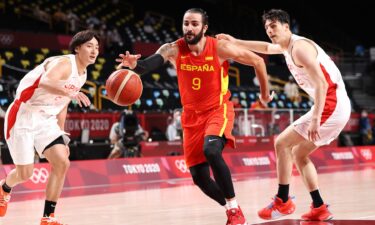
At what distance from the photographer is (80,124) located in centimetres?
1636

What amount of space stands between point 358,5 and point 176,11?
30.6 feet

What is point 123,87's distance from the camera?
21.8 feet

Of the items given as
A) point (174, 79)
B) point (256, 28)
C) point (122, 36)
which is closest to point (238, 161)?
point (174, 79)

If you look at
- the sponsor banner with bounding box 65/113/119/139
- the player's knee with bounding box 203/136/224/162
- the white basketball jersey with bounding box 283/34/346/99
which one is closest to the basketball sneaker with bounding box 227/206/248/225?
the player's knee with bounding box 203/136/224/162

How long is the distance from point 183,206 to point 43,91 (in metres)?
3.00

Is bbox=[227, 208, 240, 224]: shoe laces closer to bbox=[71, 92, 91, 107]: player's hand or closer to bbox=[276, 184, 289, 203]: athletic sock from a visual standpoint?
bbox=[276, 184, 289, 203]: athletic sock

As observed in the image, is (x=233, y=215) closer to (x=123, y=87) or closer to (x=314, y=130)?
(x=314, y=130)

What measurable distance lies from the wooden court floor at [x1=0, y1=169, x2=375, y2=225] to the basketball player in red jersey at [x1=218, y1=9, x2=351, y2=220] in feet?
0.73

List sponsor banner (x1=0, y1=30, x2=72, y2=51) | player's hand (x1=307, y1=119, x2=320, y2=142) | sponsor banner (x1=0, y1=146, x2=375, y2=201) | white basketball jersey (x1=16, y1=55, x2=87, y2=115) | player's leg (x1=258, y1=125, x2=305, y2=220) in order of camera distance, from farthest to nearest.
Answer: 1. sponsor banner (x1=0, y1=30, x2=72, y2=51)
2. sponsor banner (x1=0, y1=146, x2=375, y2=201)
3. player's leg (x1=258, y1=125, x2=305, y2=220)
4. white basketball jersey (x1=16, y1=55, x2=87, y2=115)
5. player's hand (x1=307, y1=119, x2=320, y2=142)

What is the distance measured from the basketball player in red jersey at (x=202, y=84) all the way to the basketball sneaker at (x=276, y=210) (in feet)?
1.71

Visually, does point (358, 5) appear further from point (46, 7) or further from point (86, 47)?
point (86, 47)

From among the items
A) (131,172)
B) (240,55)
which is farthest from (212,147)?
(131,172)

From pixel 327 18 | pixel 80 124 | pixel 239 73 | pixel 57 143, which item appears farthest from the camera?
pixel 327 18

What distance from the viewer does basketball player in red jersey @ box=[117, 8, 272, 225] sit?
6797 mm
